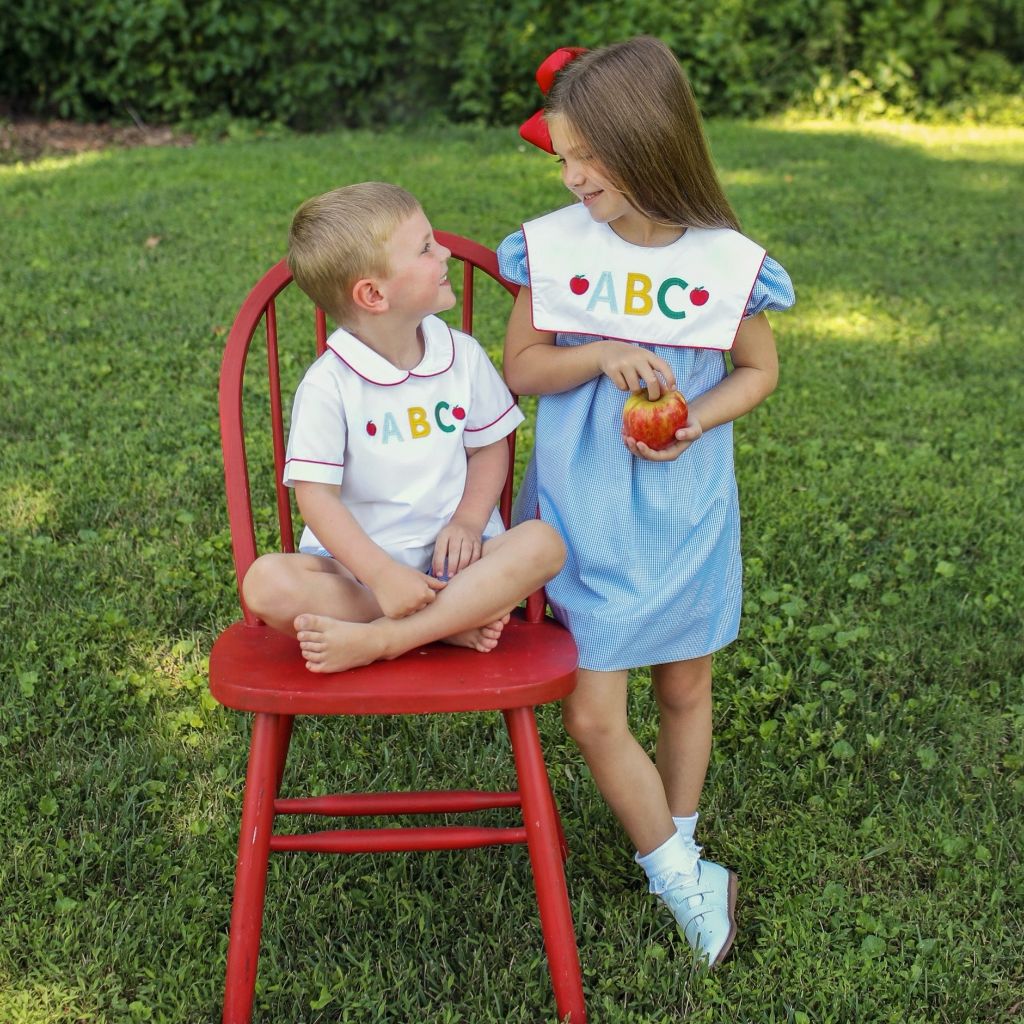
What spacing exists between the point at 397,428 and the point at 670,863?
0.87 metres

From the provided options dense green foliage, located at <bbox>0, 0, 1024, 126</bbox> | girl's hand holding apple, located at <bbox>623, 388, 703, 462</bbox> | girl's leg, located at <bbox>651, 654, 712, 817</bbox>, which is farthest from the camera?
dense green foliage, located at <bbox>0, 0, 1024, 126</bbox>

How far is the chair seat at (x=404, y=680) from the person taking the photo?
5.97 feet

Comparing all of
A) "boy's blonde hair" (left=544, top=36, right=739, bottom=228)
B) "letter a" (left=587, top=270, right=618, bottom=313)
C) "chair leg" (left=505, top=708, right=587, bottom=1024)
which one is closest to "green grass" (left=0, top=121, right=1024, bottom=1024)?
"chair leg" (left=505, top=708, right=587, bottom=1024)

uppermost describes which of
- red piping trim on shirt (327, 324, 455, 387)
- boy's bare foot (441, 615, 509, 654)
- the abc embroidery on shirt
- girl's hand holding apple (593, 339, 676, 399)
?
girl's hand holding apple (593, 339, 676, 399)

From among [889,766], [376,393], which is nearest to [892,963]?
[889,766]

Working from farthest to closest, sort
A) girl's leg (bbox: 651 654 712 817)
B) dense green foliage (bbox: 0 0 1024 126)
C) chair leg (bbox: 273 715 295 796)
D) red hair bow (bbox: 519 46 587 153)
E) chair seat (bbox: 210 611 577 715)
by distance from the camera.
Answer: dense green foliage (bbox: 0 0 1024 126)
girl's leg (bbox: 651 654 712 817)
chair leg (bbox: 273 715 295 796)
red hair bow (bbox: 519 46 587 153)
chair seat (bbox: 210 611 577 715)

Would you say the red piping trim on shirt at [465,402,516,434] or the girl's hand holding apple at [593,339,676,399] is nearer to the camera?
the girl's hand holding apple at [593,339,676,399]

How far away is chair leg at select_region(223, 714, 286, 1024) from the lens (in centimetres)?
194

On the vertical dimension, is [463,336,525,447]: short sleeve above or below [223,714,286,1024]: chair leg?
above

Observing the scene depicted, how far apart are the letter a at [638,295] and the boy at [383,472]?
26 centimetres

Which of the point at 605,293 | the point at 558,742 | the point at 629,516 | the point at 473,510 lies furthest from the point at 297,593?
the point at 558,742

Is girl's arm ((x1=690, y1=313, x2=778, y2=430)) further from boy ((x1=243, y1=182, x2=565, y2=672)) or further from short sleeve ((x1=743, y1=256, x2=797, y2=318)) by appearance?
boy ((x1=243, y1=182, x2=565, y2=672))

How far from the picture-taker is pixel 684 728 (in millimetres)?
2305

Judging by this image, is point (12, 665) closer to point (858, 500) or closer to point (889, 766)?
point (889, 766)
